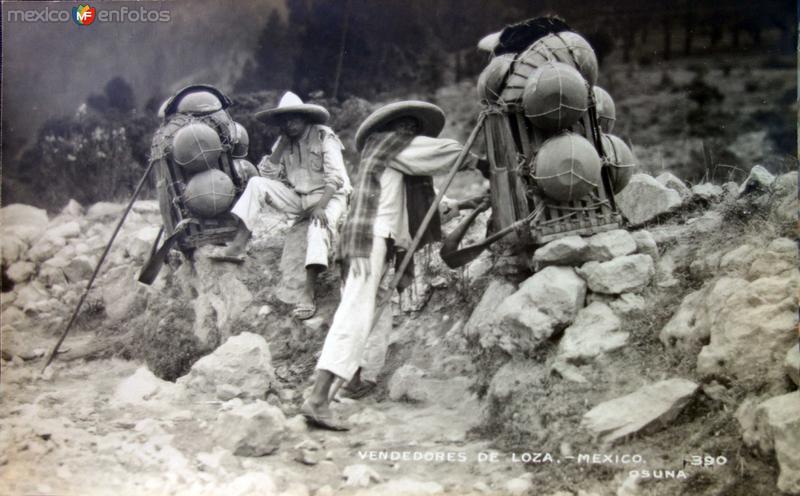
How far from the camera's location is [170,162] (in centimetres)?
560

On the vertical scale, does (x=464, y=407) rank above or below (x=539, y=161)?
below

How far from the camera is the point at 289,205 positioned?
5328 mm

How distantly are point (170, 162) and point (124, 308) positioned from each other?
44.1 inches

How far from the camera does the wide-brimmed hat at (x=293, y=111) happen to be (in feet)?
17.3

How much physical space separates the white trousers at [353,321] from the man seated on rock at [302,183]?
77 cm

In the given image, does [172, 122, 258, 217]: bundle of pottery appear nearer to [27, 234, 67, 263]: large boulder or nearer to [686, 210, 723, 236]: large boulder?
[27, 234, 67, 263]: large boulder

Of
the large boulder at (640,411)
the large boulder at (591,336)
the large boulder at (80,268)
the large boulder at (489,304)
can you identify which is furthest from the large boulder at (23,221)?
the large boulder at (640,411)

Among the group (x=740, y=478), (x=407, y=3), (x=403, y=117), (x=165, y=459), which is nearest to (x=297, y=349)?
(x=165, y=459)

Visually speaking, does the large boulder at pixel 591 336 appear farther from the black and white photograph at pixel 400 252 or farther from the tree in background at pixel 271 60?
the tree in background at pixel 271 60

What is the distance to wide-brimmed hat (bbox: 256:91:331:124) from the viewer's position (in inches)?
207

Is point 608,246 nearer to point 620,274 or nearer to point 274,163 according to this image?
point 620,274

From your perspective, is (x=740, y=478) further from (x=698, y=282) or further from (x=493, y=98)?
(x=493, y=98)

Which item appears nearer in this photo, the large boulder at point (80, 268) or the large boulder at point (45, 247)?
the large boulder at point (45, 247)

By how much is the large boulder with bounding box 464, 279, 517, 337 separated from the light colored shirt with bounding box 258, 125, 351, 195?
4.61ft
